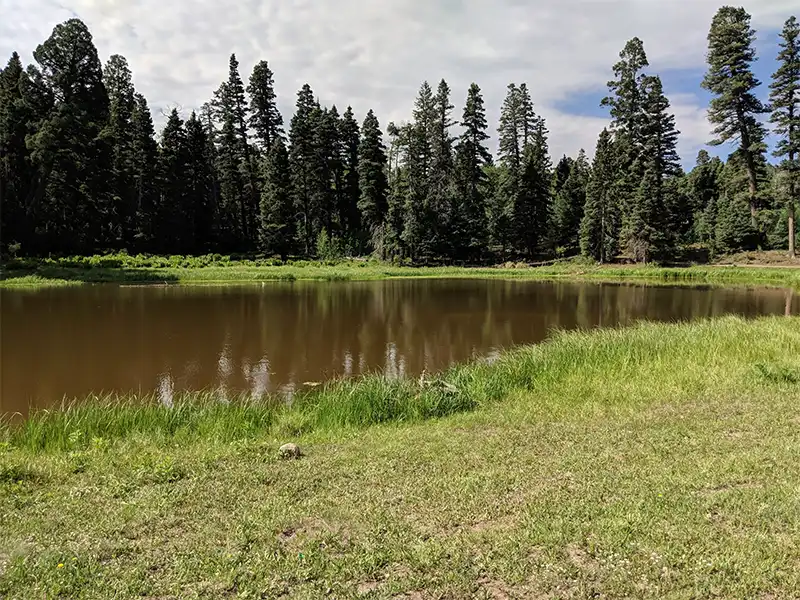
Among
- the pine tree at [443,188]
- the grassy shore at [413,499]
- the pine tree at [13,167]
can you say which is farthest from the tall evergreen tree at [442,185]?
the grassy shore at [413,499]

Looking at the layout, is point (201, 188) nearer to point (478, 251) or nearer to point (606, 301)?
point (478, 251)

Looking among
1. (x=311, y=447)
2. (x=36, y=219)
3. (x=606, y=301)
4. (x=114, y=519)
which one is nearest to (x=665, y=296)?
(x=606, y=301)

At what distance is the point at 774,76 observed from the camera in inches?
1783

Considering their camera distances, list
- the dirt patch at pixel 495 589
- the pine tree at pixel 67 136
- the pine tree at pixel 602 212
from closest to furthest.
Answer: the dirt patch at pixel 495 589
the pine tree at pixel 67 136
the pine tree at pixel 602 212

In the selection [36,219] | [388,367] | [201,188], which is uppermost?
[201,188]

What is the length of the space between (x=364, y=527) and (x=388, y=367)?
10.3 metres

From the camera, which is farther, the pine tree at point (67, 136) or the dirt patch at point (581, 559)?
the pine tree at point (67, 136)

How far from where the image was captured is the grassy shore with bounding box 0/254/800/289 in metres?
38.2

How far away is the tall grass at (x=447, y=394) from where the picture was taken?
28.0 ft

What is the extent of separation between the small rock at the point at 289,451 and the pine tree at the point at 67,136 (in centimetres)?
4477

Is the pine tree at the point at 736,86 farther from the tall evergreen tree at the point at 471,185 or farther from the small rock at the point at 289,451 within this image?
the small rock at the point at 289,451

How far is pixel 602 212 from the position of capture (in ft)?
171

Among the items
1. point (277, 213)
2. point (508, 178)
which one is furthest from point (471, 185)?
point (277, 213)

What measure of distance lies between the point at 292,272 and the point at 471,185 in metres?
26.0
